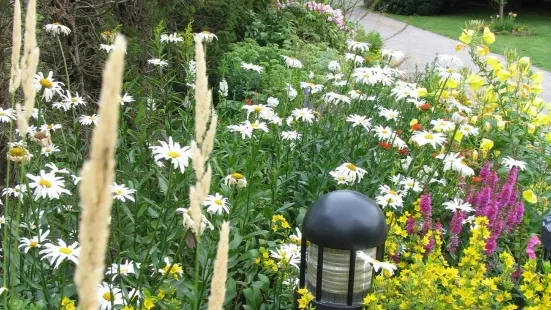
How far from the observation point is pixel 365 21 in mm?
19609

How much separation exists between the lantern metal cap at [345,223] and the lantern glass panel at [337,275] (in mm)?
78

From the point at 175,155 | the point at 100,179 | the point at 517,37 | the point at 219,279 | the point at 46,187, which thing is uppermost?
the point at 100,179

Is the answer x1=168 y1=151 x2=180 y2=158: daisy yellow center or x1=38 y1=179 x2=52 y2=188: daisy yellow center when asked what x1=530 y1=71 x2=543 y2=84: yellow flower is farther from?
x1=38 y1=179 x2=52 y2=188: daisy yellow center

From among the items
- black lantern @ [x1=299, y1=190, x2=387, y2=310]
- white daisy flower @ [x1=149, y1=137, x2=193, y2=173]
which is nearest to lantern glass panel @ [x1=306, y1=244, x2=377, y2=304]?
black lantern @ [x1=299, y1=190, x2=387, y2=310]

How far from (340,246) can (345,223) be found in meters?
0.08

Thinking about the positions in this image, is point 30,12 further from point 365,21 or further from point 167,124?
point 365,21

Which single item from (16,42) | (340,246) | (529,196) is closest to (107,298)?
(340,246)

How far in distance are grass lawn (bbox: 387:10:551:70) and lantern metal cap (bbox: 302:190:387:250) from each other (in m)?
9.63

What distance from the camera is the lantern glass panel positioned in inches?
85.3

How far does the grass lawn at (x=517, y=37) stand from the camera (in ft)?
47.9

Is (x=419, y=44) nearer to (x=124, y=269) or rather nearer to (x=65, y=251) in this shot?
(x=124, y=269)

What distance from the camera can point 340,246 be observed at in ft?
6.83

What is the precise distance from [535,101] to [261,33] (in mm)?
4543

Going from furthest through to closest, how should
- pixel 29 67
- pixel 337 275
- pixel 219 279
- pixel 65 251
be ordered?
pixel 337 275 → pixel 65 251 → pixel 29 67 → pixel 219 279
